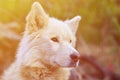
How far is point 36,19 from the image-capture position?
1.47m

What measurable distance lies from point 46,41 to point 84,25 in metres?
0.67

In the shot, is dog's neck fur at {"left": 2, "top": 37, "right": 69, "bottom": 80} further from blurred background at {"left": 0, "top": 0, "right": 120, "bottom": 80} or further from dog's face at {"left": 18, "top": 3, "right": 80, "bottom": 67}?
blurred background at {"left": 0, "top": 0, "right": 120, "bottom": 80}

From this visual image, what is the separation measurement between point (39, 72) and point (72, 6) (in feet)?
1.78

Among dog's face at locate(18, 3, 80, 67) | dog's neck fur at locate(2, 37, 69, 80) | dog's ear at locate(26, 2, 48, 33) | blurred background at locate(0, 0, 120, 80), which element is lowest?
dog's neck fur at locate(2, 37, 69, 80)

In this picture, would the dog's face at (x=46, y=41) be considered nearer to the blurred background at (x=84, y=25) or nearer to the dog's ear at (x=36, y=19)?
the dog's ear at (x=36, y=19)

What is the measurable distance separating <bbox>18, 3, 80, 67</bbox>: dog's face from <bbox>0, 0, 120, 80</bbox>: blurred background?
0.19m

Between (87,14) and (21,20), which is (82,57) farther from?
(21,20)

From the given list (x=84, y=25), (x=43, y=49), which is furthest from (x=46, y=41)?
(x=84, y=25)

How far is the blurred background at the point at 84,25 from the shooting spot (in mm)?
1757

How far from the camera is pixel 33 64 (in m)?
1.50

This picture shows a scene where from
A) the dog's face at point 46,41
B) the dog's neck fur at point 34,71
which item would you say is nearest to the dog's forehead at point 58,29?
the dog's face at point 46,41

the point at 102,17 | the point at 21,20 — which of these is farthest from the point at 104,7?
the point at 21,20

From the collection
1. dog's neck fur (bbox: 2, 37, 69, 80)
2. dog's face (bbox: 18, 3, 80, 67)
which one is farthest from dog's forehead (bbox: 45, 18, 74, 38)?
dog's neck fur (bbox: 2, 37, 69, 80)

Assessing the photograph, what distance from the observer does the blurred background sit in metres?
1.76
